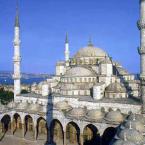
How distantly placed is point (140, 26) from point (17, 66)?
Result: 16847mm

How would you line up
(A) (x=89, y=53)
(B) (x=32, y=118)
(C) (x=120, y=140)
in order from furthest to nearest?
(A) (x=89, y=53) < (B) (x=32, y=118) < (C) (x=120, y=140)

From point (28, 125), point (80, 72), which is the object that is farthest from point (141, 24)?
point (28, 125)

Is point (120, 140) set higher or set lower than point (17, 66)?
lower

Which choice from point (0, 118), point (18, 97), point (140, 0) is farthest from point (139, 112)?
point (18, 97)

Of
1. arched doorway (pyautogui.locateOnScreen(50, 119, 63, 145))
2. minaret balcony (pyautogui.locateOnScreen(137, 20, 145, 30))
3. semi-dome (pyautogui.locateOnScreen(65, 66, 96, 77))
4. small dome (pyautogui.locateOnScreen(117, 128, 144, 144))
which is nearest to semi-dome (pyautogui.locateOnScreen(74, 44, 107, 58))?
semi-dome (pyautogui.locateOnScreen(65, 66, 96, 77))

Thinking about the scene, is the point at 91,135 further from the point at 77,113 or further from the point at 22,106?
the point at 22,106

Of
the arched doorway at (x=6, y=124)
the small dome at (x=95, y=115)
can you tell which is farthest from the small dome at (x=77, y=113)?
the arched doorway at (x=6, y=124)

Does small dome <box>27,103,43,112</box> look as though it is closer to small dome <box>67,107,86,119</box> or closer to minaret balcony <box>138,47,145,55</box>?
small dome <box>67,107,86,119</box>

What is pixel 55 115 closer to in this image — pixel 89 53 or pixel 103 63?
pixel 103 63

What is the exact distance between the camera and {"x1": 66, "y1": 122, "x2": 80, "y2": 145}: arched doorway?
2886 centimetres

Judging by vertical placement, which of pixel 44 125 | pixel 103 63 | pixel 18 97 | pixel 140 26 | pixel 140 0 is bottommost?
pixel 44 125

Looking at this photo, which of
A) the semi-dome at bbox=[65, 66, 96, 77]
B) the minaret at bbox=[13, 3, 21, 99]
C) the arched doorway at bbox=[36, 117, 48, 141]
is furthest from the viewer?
the minaret at bbox=[13, 3, 21, 99]

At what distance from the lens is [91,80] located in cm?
3609

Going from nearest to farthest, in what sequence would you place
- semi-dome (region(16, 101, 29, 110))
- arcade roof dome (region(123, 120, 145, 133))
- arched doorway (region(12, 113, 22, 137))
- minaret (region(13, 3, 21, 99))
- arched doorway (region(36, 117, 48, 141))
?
arcade roof dome (region(123, 120, 145, 133)), arched doorway (region(36, 117, 48, 141)), semi-dome (region(16, 101, 29, 110)), arched doorway (region(12, 113, 22, 137)), minaret (region(13, 3, 21, 99))
